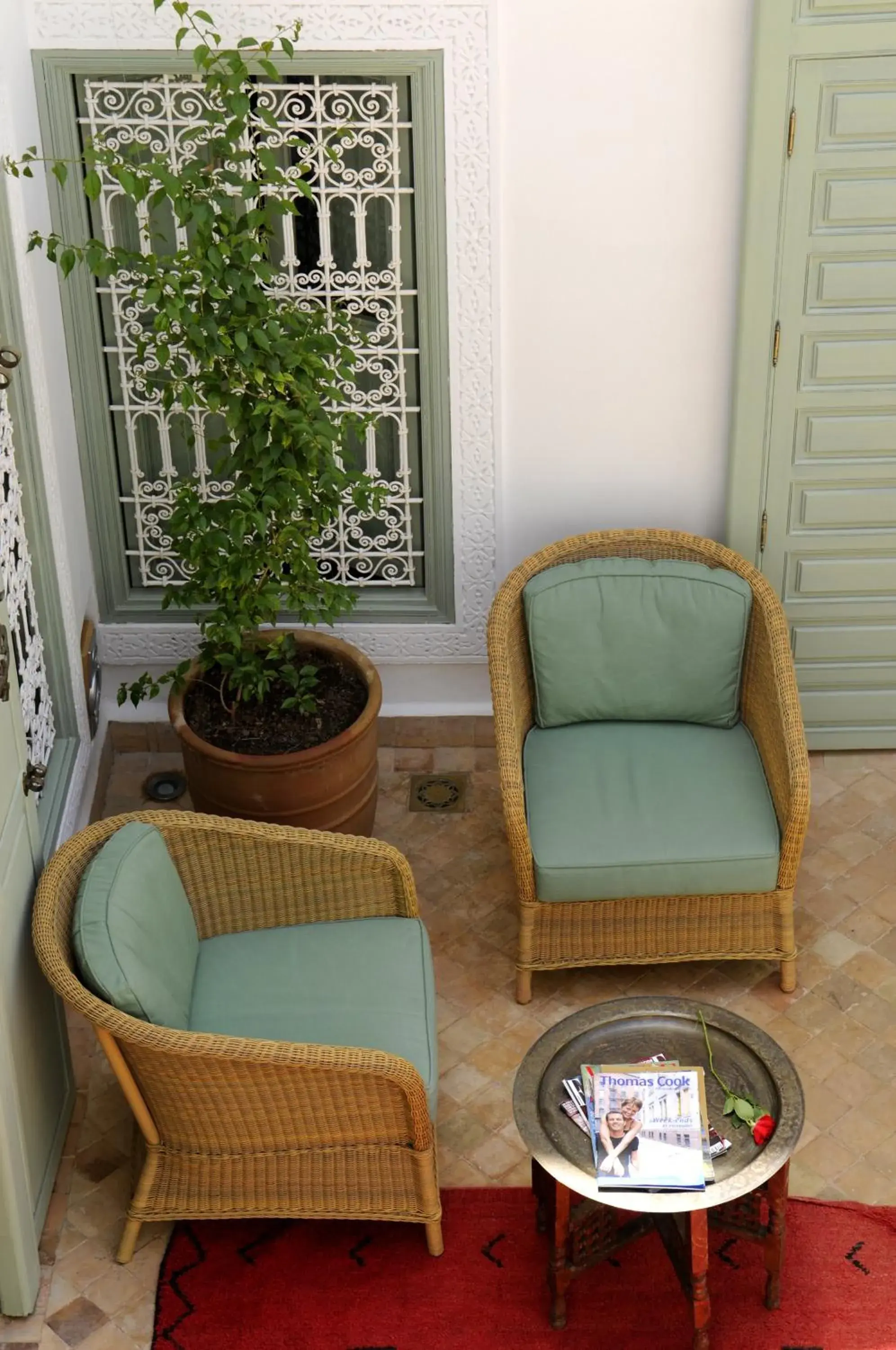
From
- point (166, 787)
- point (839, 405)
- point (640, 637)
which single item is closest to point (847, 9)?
point (839, 405)

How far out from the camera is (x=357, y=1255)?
355 cm

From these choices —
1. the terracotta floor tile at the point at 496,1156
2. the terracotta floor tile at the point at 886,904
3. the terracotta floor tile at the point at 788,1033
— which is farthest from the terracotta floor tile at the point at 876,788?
the terracotta floor tile at the point at 496,1156

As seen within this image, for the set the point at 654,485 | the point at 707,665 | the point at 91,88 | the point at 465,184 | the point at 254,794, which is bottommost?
the point at 254,794

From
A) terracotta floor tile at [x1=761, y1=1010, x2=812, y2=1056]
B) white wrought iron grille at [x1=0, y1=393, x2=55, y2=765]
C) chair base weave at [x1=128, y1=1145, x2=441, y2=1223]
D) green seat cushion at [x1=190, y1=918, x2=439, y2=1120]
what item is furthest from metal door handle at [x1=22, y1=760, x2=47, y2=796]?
terracotta floor tile at [x1=761, y1=1010, x2=812, y2=1056]

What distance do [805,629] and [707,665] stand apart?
2.05ft

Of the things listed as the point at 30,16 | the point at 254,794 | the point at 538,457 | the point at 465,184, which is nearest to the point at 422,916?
the point at 254,794

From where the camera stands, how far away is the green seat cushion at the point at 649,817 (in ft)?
13.1

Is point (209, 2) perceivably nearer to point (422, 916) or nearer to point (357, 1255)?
point (422, 916)

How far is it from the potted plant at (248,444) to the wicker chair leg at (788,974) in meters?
1.28

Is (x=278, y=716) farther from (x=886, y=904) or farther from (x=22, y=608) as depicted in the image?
(x=886, y=904)

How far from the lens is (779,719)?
13.6 ft

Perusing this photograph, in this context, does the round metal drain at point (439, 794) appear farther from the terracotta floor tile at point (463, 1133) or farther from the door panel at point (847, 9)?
the door panel at point (847, 9)

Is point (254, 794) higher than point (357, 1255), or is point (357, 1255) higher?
point (254, 794)

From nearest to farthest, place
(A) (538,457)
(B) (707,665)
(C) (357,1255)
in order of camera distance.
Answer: (C) (357,1255), (B) (707,665), (A) (538,457)
